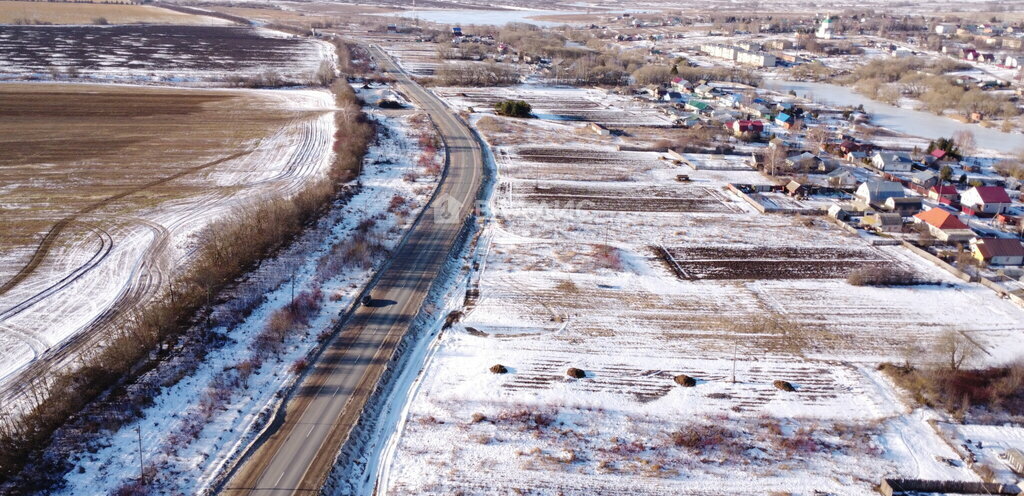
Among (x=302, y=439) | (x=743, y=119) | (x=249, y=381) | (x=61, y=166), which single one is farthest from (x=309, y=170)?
(x=743, y=119)

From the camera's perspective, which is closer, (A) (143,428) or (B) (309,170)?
(A) (143,428)

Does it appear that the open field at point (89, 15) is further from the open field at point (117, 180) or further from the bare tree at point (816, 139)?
the bare tree at point (816, 139)

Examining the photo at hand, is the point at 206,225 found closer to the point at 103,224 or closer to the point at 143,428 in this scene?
the point at 103,224

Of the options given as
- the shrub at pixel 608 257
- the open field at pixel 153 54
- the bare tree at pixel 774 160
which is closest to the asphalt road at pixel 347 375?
the shrub at pixel 608 257

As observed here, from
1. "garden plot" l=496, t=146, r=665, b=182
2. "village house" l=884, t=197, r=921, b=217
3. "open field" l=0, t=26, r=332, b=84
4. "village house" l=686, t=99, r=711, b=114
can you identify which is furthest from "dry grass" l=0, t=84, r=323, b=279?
"village house" l=884, t=197, r=921, b=217

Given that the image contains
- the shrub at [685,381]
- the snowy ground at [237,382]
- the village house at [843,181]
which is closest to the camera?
the snowy ground at [237,382]

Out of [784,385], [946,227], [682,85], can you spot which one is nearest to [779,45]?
[682,85]

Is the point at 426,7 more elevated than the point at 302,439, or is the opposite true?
the point at 426,7
